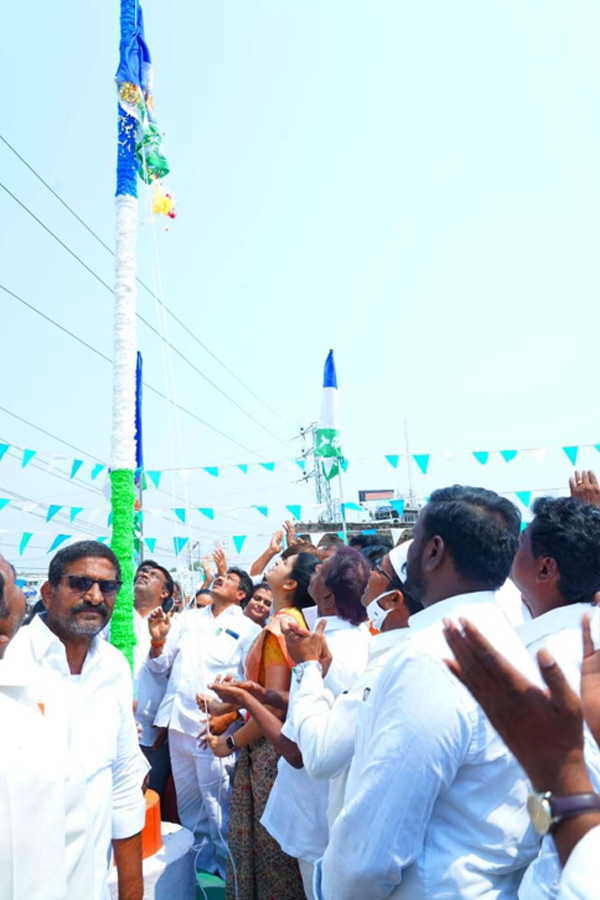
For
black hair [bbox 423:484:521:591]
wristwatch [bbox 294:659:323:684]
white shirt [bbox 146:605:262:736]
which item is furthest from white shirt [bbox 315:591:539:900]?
white shirt [bbox 146:605:262:736]

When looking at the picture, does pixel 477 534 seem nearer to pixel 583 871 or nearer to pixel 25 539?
pixel 583 871

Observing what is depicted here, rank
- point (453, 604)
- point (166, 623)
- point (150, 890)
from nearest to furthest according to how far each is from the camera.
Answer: point (453, 604), point (150, 890), point (166, 623)

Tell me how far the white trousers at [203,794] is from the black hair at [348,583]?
5.58 feet

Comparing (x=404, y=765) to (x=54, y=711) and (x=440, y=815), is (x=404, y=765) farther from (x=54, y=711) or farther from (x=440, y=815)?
(x=54, y=711)

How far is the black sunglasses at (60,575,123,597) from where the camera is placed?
286cm

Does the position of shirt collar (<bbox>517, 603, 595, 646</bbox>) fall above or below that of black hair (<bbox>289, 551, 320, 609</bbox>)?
below

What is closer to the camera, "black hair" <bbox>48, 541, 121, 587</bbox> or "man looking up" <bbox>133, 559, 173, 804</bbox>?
"black hair" <bbox>48, 541, 121, 587</bbox>

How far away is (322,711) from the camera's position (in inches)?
87.5

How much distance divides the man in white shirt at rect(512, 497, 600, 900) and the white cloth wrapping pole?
3.46m

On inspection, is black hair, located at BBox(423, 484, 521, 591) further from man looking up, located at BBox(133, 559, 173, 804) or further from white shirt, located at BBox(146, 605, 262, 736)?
man looking up, located at BBox(133, 559, 173, 804)

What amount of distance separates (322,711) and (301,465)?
8.24 metres

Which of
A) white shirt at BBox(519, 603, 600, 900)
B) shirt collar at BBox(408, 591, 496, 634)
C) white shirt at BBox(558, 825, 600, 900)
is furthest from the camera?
shirt collar at BBox(408, 591, 496, 634)

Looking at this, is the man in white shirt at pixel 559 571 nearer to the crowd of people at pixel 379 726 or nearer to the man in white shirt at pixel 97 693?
the crowd of people at pixel 379 726

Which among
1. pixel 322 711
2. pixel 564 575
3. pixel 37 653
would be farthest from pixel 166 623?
pixel 564 575
